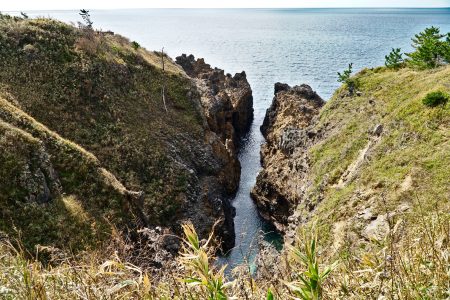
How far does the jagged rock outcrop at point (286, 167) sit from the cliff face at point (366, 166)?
18 cm

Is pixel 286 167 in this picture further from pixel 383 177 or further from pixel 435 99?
pixel 383 177

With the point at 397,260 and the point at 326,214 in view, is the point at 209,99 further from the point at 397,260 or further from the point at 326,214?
the point at 397,260

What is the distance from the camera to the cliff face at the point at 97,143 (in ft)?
104

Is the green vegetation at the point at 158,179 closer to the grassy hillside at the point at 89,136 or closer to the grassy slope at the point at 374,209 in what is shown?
the grassy slope at the point at 374,209

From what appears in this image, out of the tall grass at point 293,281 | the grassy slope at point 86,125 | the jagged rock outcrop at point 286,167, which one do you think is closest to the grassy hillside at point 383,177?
the tall grass at point 293,281

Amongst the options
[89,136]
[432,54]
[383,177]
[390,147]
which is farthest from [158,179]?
[432,54]

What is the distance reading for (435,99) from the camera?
27.7m

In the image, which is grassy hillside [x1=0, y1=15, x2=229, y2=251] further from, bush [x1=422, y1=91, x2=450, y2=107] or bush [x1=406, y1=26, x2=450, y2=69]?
bush [x1=406, y1=26, x2=450, y2=69]

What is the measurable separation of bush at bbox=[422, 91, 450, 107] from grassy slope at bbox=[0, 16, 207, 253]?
26947 millimetres

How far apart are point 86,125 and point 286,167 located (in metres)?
26.8

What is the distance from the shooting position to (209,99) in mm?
69812

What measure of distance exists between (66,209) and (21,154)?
6.44m

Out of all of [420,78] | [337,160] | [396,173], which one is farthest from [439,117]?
[420,78]

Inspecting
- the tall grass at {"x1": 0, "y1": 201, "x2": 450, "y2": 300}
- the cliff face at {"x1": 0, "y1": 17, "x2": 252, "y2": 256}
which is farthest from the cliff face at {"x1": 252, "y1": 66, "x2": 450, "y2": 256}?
the cliff face at {"x1": 0, "y1": 17, "x2": 252, "y2": 256}
